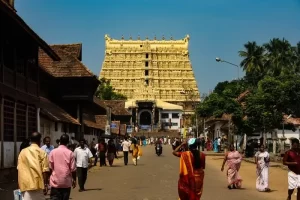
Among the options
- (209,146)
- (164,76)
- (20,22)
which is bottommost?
(209,146)

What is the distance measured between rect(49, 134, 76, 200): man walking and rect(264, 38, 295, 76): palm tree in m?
60.0

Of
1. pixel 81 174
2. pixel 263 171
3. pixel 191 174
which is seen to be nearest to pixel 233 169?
pixel 263 171

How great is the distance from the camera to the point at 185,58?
447 feet

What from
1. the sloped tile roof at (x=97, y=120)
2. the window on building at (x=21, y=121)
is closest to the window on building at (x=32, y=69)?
the window on building at (x=21, y=121)

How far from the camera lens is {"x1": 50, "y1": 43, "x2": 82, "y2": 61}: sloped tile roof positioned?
39.0m

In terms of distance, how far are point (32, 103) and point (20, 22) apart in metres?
6.65

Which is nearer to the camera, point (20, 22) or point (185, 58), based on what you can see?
point (20, 22)

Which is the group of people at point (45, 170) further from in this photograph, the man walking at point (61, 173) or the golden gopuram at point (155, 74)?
the golden gopuram at point (155, 74)

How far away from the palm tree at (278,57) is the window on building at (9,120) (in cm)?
5159

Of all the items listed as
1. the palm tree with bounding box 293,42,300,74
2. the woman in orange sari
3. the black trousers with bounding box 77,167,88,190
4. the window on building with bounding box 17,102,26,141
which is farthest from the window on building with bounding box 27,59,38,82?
the palm tree with bounding box 293,42,300,74

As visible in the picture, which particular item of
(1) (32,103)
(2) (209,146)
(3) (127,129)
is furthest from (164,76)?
(1) (32,103)

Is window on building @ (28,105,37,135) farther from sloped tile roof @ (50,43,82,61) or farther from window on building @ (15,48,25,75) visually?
sloped tile roof @ (50,43,82,61)

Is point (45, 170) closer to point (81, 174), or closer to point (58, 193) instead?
point (58, 193)

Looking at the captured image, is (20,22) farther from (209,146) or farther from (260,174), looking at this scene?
(209,146)
